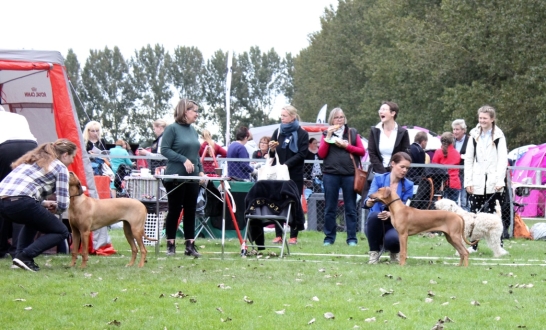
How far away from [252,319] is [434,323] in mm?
1234

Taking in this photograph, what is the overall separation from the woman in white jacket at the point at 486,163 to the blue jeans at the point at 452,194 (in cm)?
433

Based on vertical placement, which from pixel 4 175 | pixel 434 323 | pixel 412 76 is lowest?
pixel 434 323

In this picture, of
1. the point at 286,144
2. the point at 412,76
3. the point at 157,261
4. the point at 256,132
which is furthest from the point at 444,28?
the point at 157,261

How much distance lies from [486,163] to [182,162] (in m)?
3.73

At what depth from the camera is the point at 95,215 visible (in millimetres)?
9281

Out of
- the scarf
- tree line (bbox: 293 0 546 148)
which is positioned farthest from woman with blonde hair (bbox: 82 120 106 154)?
tree line (bbox: 293 0 546 148)

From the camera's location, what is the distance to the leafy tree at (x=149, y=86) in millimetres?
86625

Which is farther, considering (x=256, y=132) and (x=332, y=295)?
(x=256, y=132)

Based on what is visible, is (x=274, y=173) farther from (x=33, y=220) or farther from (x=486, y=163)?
(x=33, y=220)

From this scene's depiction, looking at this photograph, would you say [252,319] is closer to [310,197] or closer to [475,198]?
[475,198]

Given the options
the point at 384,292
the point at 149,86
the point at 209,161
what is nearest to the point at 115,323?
the point at 384,292

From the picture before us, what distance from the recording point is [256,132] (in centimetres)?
2923

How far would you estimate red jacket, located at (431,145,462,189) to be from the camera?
15.6 m

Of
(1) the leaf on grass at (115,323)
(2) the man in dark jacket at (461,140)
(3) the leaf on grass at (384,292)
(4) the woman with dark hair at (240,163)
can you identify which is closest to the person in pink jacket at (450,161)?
(2) the man in dark jacket at (461,140)
